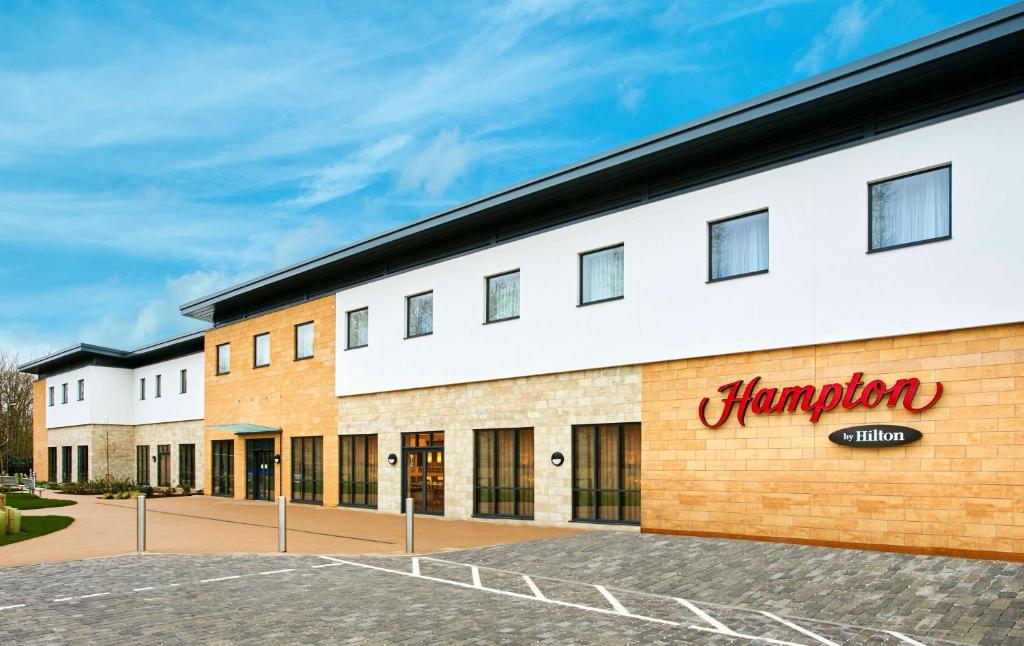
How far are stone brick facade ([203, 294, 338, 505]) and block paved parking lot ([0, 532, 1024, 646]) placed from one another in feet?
40.2

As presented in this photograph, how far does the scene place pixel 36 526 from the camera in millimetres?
20344

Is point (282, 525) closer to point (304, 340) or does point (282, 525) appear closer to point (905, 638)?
point (905, 638)

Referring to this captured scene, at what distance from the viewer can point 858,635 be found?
8.89 meters

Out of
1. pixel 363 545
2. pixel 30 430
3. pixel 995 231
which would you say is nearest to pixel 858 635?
pixel 995 231

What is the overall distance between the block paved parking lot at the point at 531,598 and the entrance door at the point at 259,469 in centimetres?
1554

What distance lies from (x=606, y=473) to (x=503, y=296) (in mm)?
5335

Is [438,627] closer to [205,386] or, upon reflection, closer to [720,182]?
[720,182]

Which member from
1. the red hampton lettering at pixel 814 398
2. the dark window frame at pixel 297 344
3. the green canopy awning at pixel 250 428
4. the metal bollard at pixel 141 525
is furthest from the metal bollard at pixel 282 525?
the green canopy awning at pixel 250 428

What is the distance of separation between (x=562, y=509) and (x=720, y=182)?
7829mm

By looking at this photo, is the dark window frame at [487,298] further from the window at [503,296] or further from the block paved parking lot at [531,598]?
the block paved parking lot at [531,598]

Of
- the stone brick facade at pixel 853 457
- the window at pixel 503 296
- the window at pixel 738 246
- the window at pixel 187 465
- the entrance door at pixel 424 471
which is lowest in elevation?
the window at pixel 187 465

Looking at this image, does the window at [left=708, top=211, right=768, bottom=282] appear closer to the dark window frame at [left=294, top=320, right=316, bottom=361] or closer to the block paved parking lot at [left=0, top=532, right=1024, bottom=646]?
the block paved parking lot at [left=0, top=532, right=1024, bottom=646]

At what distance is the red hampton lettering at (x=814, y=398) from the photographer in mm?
13398

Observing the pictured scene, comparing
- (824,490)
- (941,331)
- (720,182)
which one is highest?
(720,182)
